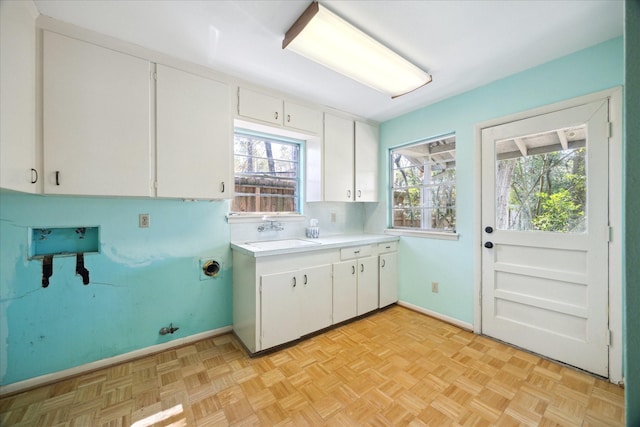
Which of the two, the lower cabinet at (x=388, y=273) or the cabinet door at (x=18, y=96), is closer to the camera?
the cabinet door at (x=18, y=96)

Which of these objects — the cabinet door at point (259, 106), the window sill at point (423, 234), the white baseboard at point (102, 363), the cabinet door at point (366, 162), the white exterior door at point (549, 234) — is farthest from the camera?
the cabinet door at point (366, 162)

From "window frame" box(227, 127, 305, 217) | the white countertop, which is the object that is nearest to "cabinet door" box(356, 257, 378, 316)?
the white countertop

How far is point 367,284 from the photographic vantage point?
2.89 metres

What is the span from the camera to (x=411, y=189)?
3.20 metres

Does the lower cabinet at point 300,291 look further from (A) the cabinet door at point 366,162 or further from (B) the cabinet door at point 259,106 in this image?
(B) the cabinet door at point 259,106

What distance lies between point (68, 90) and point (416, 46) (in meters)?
2.40

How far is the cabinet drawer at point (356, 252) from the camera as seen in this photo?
2.69 metres

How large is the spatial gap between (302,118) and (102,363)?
110 inches

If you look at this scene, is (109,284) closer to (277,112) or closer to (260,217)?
(260,217)

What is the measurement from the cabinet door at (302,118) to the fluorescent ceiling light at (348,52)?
0.75 metres

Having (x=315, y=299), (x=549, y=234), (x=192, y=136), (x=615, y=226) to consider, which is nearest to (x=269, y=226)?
(x=315, y=299)

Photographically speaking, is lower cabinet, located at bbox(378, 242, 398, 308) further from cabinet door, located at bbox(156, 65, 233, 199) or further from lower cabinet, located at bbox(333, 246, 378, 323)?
cabinet door, located at bbox(156, 65, 233, 199)

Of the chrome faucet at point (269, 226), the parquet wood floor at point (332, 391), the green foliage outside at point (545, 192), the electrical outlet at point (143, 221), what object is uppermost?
the green foliage outside at point (545, 192)
